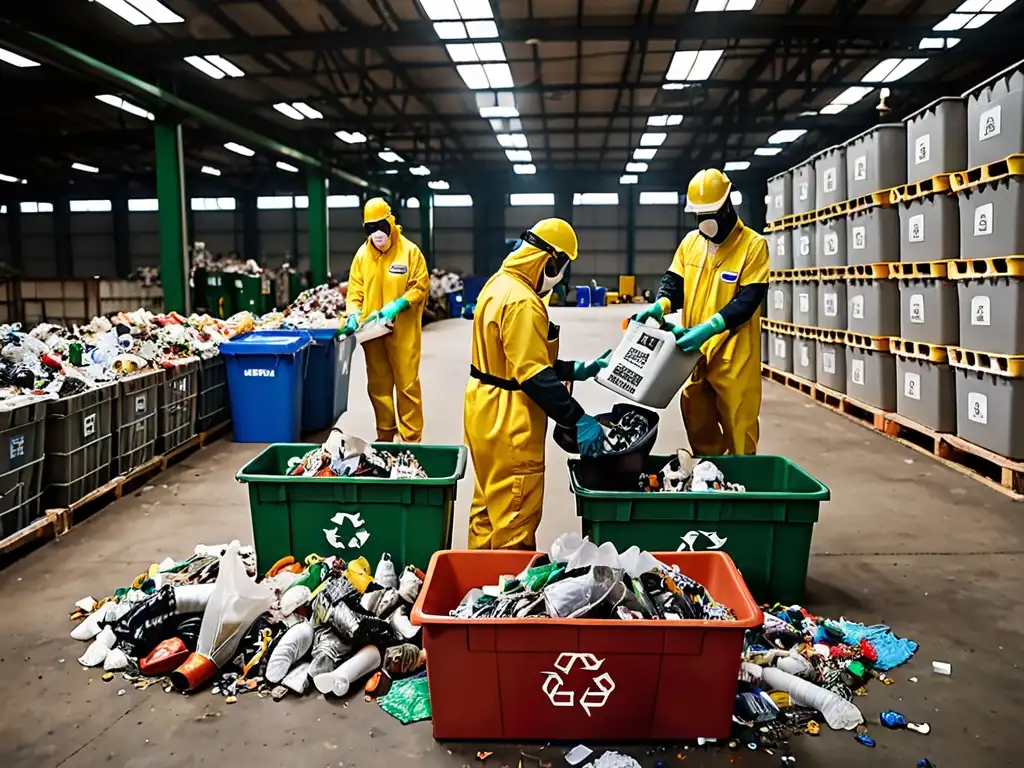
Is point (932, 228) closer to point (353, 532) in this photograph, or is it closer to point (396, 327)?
point (396, 327)

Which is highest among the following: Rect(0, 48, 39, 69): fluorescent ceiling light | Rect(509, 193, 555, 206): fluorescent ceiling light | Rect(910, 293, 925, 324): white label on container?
Rect(509, 193, 555, 206): fluorescent ceiling light

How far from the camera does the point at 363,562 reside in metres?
3.25

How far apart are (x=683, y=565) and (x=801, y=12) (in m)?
10.3

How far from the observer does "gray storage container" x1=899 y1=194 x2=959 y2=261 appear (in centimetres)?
A: 562

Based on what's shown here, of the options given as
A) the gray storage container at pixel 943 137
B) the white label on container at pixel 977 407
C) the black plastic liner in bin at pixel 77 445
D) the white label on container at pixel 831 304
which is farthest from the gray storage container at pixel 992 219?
the black plastic liner in bin at pixel 77 445

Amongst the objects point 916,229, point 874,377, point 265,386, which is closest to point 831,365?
point 874,377

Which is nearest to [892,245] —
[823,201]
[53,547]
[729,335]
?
[823,201]

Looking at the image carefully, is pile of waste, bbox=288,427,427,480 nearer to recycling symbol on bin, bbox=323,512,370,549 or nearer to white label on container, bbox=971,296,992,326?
recycling symbol on bin, bbox=323,512,370,549

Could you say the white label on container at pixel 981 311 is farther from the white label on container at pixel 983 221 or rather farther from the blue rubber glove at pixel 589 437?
the blue rubber glove at pixel 589 437

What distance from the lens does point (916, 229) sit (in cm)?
597

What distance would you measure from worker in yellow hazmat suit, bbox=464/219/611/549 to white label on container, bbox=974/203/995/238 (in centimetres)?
338

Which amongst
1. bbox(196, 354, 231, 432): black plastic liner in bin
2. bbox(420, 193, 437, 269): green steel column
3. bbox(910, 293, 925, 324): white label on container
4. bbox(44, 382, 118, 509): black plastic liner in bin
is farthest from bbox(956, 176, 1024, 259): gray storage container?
bbox(420, 193, 437, 269): green steel column

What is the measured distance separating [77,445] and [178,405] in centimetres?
149

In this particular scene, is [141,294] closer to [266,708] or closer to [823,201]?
[823,201]
